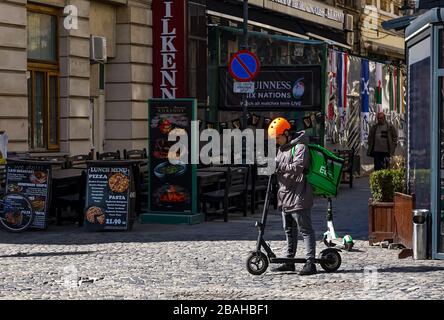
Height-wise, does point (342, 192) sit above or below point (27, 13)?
below

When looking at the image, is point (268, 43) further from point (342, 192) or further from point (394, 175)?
point (394, 175)

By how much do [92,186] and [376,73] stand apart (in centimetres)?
1650

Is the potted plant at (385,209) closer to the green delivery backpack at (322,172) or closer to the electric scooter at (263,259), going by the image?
the electric scooter at (263,259)

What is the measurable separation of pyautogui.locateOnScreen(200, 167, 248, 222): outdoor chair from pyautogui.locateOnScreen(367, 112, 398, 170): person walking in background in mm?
5993

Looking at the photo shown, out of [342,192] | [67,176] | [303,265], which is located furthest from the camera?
[342,192]

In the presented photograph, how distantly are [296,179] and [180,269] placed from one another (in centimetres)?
166

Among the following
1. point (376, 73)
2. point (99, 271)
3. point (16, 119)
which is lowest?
point (99, 271)

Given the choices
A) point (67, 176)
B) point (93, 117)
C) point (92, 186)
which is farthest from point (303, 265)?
point (93, 117)

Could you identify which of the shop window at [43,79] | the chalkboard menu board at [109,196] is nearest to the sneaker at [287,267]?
the chalkboard menu board at [109,196]

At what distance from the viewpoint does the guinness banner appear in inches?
954

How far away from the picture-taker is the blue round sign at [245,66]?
22422 millimetres

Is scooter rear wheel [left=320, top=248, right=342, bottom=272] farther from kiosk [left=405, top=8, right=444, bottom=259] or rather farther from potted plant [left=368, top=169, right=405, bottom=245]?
potted plant [left=368, top=169, right=405, bottom=245]

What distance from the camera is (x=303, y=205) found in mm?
11195

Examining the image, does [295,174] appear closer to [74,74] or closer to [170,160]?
[170,160]
